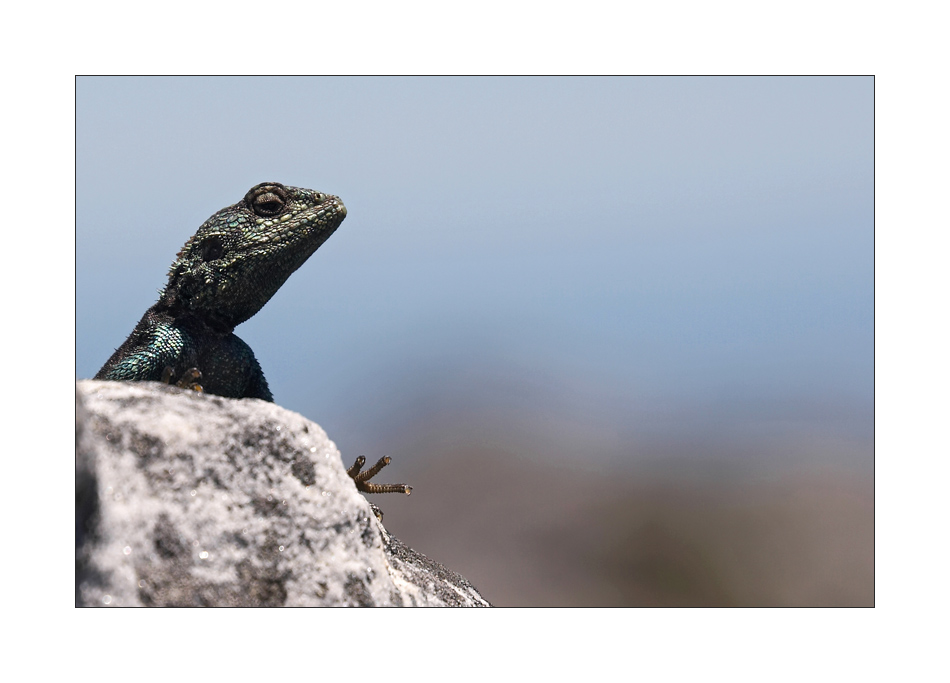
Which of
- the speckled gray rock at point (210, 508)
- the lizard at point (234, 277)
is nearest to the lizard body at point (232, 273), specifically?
the lizard at point (234, 277)

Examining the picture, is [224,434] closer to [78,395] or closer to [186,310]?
[78,395]

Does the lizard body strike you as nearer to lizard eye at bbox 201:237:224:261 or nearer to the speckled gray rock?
lizard eye at bbox 201:237:224:261

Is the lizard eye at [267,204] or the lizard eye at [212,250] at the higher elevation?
the lizard eye at [267,204]

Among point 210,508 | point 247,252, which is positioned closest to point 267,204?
point 247,252

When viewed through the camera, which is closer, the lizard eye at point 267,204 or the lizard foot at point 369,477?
the lizard foot at point 369,477

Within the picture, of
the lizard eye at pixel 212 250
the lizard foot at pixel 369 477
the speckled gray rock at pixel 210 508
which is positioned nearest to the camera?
the speckled gray rock at pixel 210 508

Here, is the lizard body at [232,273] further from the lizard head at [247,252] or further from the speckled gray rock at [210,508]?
the speckled gray rock at [210,508]
